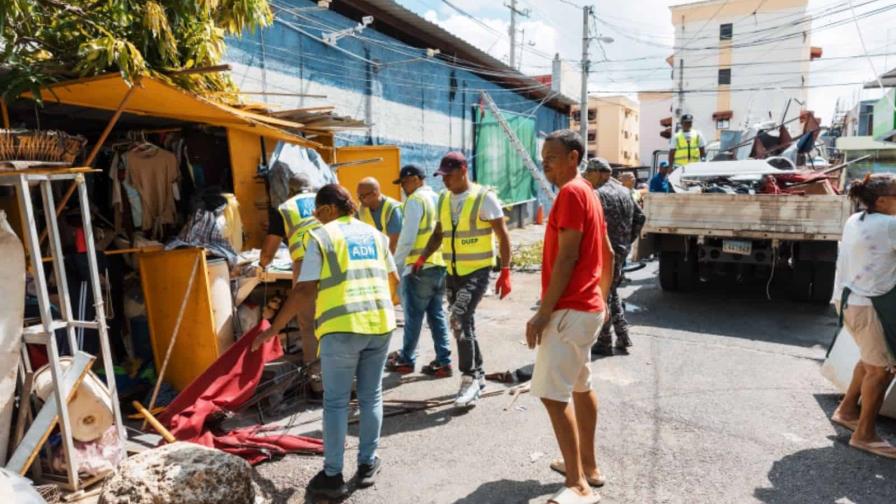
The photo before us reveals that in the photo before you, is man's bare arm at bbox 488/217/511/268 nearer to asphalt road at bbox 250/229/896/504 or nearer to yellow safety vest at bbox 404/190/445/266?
yellow safety vest at bbox 404/190/445/266

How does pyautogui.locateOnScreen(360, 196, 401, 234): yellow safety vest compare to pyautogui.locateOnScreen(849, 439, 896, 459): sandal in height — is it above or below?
above

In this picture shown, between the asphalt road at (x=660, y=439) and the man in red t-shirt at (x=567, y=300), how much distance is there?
0.48 meters

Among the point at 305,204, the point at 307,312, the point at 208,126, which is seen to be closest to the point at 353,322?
the point at 307,312

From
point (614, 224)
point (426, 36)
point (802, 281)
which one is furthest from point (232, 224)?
point (426, 36)

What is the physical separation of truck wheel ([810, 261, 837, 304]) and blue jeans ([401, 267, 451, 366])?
489 cm

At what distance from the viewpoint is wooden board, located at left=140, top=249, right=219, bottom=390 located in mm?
4656

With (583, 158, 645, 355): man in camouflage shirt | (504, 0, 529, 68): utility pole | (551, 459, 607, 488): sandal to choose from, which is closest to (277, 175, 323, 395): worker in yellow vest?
(551, 459, 607, 488): sandal

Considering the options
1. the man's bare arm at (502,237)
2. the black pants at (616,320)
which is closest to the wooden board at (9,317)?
the man's bare arm at (502,237)

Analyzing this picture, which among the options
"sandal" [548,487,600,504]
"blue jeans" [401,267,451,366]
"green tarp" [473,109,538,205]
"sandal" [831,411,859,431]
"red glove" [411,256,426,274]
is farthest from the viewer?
"green tarp" [473,109,538,205]

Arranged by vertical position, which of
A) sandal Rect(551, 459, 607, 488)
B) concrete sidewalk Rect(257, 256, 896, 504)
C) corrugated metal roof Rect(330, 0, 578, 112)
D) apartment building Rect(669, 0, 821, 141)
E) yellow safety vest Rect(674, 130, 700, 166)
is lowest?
concrete sidewalk Rect(257, 256, 896, 504)

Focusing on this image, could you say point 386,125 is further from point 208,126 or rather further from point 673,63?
point 673,63

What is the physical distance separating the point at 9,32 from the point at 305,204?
2.14 metres

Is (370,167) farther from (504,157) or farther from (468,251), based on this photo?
(504,157)

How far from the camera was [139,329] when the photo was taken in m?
5.02
